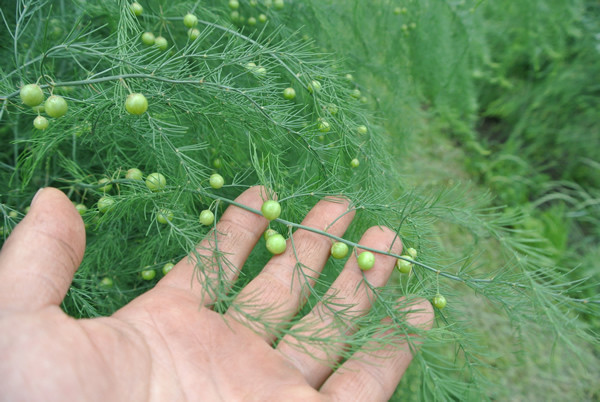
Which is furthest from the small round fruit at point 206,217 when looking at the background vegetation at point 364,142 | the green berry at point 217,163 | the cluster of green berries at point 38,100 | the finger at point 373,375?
the finger at point 373,375

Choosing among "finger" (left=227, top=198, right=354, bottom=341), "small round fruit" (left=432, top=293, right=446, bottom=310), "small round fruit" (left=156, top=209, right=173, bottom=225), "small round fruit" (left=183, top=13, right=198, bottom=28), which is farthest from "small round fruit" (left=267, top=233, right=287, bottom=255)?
"small round fruit" (left=183, top=13, right=198, bottom=28)

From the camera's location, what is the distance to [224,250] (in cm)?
112

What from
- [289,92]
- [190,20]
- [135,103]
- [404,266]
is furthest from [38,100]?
[404,266]

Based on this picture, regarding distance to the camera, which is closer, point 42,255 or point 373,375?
point 42,255

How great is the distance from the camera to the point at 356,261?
3.78 feet

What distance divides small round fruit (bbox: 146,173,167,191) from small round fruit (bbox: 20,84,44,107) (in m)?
0.28

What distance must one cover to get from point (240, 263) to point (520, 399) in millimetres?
1910

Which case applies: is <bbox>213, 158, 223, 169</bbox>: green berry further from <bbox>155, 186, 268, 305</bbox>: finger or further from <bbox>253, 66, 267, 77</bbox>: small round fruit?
<bbox>253, 66, 267, 77</bbox>: small round fruit

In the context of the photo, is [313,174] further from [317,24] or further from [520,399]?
[520,399]

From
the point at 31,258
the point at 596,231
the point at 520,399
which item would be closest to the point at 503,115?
the point at 596,231

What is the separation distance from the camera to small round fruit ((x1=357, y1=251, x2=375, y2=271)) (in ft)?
3.51

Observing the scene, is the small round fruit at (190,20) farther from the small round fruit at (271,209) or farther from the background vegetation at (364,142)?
the small round fruit at (271,209)

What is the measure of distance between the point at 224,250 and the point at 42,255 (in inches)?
16.5

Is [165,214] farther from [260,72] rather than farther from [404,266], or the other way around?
[404,266]
